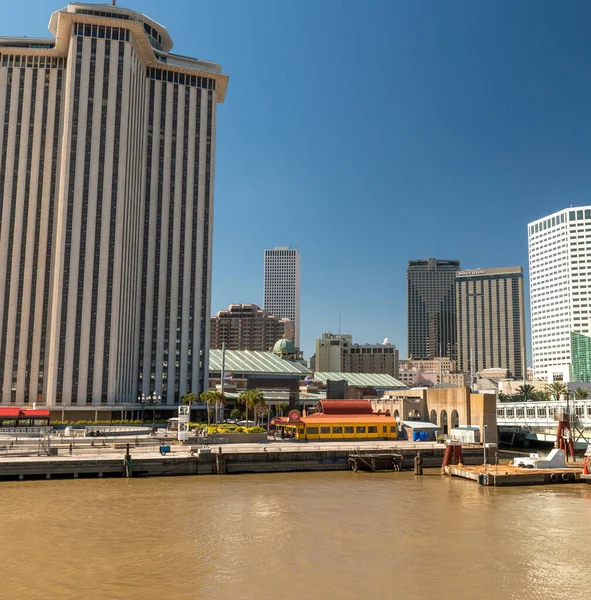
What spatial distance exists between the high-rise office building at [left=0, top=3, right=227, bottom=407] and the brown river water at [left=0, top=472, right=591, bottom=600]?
263 feet

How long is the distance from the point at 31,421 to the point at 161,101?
96772mm

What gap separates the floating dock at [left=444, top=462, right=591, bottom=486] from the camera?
7012 centimetres

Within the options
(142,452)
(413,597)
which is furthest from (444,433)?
(413,597)

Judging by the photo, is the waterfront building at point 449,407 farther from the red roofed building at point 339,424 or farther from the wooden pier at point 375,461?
the wooden pier at point 375,461

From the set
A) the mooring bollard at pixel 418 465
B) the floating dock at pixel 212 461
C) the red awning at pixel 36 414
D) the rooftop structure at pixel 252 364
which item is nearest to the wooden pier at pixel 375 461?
the floating dock at pixel 212 461

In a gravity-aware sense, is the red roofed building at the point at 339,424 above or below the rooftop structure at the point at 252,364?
below

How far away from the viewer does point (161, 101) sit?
17162 centimetres

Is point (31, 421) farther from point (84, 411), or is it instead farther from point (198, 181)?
point (198, 181)

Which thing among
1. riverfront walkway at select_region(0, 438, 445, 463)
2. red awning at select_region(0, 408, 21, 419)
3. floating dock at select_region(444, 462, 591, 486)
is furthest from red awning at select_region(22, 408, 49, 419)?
floating dock at select_region(444, 462, 591, 486)

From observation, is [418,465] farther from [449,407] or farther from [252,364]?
[252,364]

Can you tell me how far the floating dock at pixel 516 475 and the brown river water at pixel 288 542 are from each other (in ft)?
13.3

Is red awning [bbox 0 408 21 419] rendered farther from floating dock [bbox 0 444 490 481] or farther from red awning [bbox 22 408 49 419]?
floating dock [bbox 0 444 490 481]

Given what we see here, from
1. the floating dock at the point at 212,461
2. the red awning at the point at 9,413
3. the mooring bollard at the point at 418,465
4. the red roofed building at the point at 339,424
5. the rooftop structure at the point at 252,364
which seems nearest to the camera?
the floating dock at the point at 212,461

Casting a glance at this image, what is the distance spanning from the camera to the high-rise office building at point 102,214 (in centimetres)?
14175
